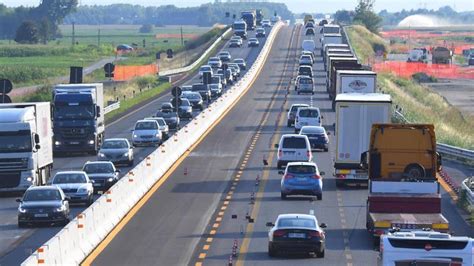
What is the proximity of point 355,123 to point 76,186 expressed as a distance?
10831 millimetres

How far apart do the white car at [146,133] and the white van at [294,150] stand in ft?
49.1

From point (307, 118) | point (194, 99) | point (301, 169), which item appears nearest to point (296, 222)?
point (301, 169)

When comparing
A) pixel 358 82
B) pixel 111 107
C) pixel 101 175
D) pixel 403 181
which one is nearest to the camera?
pixel 403 181

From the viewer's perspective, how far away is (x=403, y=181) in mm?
37312

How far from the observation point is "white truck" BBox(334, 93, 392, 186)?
49.6m

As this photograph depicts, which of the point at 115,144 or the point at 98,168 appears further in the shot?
the point at 115,144

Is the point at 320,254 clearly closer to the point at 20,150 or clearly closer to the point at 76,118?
the point at 20,150

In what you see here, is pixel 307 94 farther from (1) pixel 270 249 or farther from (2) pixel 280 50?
(1) pixel 270 249

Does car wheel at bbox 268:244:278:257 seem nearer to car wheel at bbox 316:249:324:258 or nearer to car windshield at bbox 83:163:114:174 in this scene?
car wheel at bbox 316:249:324:258

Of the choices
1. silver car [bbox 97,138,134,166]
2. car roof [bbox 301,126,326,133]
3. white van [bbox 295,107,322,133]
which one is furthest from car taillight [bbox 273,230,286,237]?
white van [bbox 295,107,322,133]

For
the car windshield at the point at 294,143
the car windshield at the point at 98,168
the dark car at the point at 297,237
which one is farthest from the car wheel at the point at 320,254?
the car windshield at the point at 294,143

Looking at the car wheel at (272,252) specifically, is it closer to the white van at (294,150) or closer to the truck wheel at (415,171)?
the truck wheel at (415,171)

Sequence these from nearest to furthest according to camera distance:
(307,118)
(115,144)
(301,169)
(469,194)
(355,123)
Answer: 1. (469,194)
2. (301,169)
3. (355,123)
4. (115,144)
5. (307,118)

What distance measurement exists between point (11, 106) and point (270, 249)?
1994 centimetres
